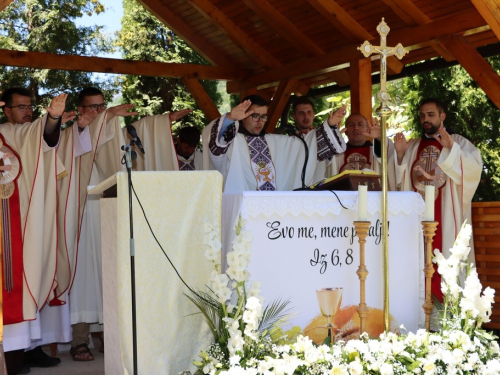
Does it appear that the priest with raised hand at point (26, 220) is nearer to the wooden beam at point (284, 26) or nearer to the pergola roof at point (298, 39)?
the pergola roof at point (298, 39)

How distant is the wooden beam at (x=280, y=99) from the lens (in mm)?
8930

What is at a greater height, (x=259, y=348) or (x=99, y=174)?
(x=99, y=174)

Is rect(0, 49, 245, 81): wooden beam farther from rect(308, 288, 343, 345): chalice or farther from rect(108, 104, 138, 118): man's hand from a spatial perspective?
rect(308, 288, 343, 345): chalice

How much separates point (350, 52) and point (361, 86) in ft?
1.45

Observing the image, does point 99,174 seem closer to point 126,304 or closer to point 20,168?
point 20,168

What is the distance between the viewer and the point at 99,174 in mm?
6078

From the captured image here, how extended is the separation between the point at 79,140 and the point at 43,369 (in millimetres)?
1834

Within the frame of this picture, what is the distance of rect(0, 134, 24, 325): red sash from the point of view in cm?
496

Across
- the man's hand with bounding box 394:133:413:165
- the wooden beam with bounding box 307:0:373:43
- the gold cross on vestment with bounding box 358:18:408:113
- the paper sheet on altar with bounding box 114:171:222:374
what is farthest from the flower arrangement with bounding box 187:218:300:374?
the wooden beam with bounding box 307:0:373:43

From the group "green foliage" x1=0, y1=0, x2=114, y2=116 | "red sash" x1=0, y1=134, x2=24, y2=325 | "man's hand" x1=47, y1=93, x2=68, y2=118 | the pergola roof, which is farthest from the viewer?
"green foliage" x1=0, y1=0, x2=114, y2=116

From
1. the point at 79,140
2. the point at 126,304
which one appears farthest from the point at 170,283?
the point at 79,140

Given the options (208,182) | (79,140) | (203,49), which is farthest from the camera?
(203,49)

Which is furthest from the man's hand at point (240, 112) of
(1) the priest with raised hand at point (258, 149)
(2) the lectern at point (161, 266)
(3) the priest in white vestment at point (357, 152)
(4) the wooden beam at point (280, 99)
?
(4) the wooden beam at point (280, 99)

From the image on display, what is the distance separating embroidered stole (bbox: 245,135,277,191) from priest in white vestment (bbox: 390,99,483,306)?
1352 millimetres
